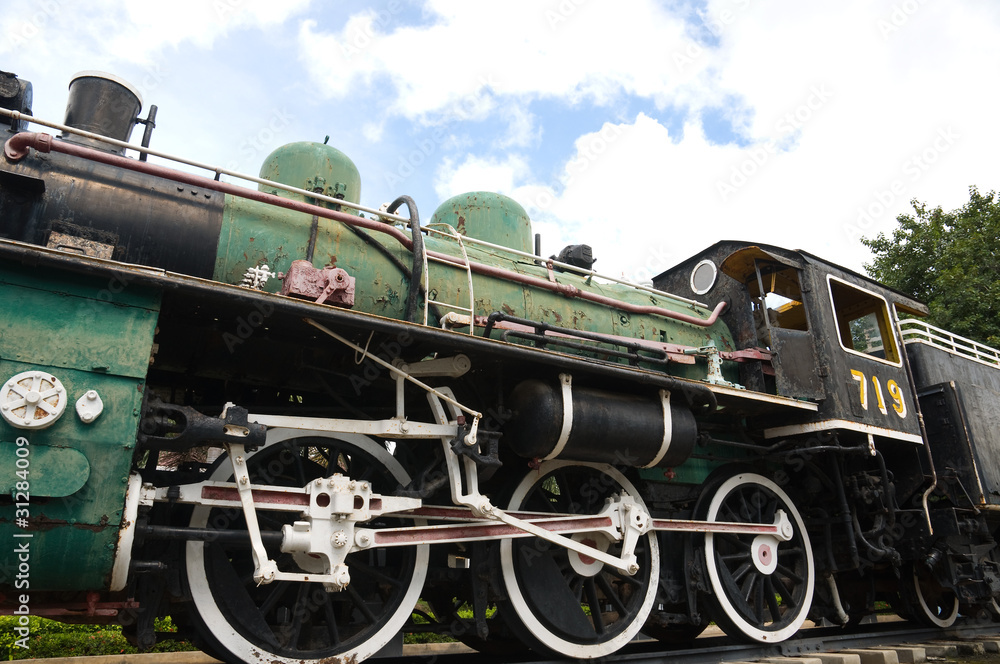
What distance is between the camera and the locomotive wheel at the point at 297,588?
306cm

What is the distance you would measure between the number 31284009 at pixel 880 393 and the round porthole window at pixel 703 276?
131 centimetres

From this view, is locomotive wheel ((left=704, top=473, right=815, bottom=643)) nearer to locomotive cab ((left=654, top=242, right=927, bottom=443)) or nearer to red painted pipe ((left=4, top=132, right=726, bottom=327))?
locomotive cab ((left=654, top=242, right=927, bottom=443))

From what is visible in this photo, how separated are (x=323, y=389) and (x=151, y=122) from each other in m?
1.78

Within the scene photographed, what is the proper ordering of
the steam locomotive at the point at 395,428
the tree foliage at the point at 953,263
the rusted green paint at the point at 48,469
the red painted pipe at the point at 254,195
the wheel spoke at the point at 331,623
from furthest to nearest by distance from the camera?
the tree foliage at the point at 953,263 → the wheel spoke at the point at 331,623 → the red painted pipe at the point at 254,195 → the steam locomotive at the point at 395,428 → the rusted green paint at the point at 48,469

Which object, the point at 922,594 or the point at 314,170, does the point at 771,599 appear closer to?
the point at 922,594

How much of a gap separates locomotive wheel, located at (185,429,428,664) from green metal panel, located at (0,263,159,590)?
0.65 metres

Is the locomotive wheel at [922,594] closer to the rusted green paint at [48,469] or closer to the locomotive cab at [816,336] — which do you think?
the locomotive cab at [816,336]

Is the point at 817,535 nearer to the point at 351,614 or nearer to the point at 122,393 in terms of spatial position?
the point at 351,614

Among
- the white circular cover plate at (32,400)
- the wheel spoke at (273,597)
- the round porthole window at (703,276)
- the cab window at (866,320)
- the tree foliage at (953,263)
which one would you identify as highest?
the tree foliage at (953,263)

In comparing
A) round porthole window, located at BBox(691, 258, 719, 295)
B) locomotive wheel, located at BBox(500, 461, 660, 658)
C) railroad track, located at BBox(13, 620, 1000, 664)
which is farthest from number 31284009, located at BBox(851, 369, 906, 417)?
locomotive wheel, located at BBox(500, 461, 660, 658)

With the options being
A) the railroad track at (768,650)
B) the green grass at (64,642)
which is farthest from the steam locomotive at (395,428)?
the green grass at (64,642)

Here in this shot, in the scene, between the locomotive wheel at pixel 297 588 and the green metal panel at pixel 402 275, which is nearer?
the locomotive wheel at pixel 297 588

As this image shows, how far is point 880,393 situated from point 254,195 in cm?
477

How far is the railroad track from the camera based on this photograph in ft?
13.6
